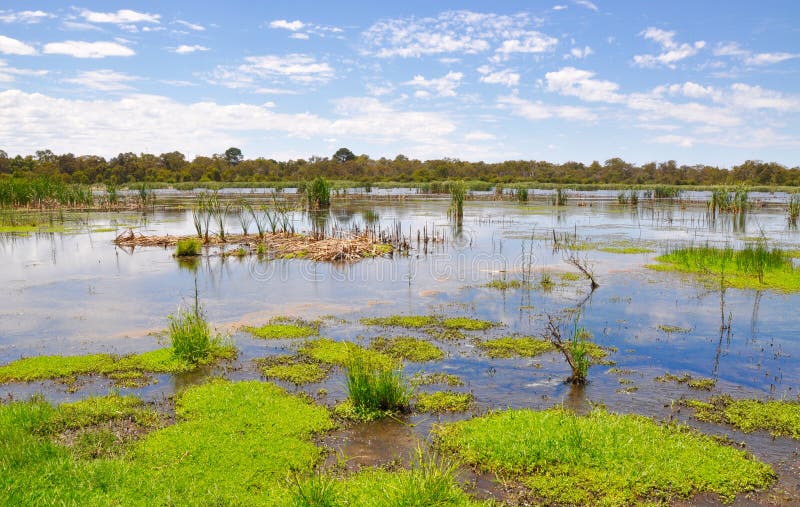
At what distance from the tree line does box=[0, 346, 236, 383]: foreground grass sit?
92.6m

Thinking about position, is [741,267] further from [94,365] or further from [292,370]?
[94,365]

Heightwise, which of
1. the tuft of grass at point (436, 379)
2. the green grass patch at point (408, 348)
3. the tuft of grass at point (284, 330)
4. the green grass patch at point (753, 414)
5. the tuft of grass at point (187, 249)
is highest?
the tuft of grass at point (187, 249)

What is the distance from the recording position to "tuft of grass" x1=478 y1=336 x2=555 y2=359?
1021cm

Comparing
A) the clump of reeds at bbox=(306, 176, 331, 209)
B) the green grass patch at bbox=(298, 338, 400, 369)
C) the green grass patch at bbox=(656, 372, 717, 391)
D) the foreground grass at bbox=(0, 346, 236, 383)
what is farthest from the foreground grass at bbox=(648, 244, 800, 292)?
the clump of reeds at bbox=(306, 176, 331, 209)

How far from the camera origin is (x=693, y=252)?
19.5 m

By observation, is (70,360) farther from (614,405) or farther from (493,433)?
(614,405)

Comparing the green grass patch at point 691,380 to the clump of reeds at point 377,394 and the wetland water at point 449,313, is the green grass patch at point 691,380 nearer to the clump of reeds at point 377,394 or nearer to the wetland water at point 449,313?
the wetland water at point 449,313

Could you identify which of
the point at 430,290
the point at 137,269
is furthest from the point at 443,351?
the point at 137,269

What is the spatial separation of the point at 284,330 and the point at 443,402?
4.69m

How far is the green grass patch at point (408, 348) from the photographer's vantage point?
Result: 10.0m

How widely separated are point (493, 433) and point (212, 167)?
389 ft

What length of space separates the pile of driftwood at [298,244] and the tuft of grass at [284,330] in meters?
8.05

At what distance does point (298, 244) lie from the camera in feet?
74.1

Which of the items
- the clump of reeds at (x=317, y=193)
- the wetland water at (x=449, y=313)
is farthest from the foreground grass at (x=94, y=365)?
the clump of reeds at (x=317, y=193)
